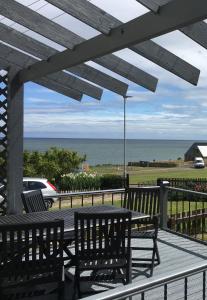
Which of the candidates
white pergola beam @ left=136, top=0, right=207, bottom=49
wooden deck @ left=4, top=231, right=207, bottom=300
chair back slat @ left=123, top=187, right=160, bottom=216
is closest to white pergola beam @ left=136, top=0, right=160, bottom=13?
white pergola beam @ left=136, top=0, right=207, bottom=49

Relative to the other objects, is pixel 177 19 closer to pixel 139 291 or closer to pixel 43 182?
pixel 139 291

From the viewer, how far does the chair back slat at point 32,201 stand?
580cm

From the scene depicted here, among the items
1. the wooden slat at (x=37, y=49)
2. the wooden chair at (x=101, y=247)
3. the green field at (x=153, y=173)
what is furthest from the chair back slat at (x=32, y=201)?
the green field at (x=153, y=173)

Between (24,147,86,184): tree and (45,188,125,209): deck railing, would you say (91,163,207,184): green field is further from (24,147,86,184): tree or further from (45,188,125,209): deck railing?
(45,188,125,209): deck railing

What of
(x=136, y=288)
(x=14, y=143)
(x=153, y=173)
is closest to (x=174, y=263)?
(x=14, y=143)

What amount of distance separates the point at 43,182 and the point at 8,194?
12.8m

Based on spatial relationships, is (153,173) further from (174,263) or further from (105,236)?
(105,236)

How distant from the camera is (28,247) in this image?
3.91m

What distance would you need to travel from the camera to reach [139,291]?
88.6 inches

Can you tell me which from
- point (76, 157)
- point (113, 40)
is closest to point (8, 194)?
point (113, 40)

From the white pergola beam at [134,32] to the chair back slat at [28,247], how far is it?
2.11 metres

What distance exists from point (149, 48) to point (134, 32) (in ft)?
2.47

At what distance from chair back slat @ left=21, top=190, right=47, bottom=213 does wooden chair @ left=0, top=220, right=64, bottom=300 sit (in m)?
1.75

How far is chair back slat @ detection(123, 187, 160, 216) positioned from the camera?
22.7 feet
